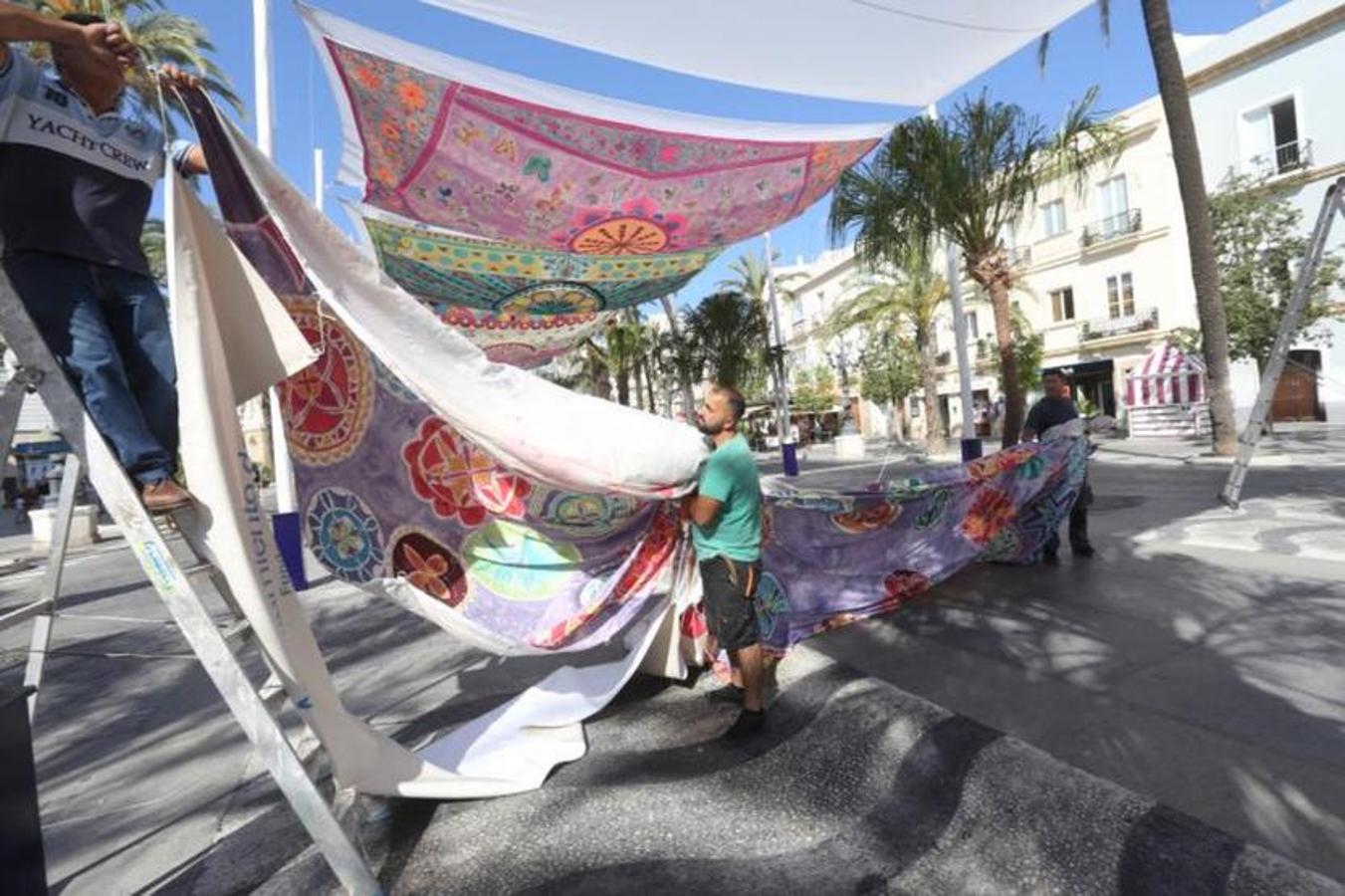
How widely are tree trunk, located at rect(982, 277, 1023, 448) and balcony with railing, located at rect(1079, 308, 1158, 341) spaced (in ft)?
74.2

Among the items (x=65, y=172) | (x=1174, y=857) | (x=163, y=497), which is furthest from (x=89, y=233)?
(x=1174, y=857)

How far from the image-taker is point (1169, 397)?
2169cm

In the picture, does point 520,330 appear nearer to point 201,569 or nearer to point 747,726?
point 747,726

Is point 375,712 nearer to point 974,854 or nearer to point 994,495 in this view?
point 974,854

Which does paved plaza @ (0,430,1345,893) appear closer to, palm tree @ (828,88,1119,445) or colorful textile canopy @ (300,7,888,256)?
colorful textile canopy @ (300,7,888,256)

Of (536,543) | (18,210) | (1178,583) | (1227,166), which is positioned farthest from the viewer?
(1227,166)

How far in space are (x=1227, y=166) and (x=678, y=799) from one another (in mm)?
31810

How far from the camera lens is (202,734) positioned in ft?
13.4

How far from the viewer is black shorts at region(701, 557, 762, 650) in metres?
3.40

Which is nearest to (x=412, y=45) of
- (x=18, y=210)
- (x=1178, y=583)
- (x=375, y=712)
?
(x=18, y=210)

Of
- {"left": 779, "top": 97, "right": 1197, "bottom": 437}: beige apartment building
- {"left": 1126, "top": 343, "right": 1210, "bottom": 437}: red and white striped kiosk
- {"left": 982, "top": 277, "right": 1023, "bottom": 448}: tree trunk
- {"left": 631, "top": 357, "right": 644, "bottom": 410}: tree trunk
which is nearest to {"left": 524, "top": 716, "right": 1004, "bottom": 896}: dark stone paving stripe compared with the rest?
{"left": 982, "top": 277, "right": 1023, "bottom": 448}: tree trunk

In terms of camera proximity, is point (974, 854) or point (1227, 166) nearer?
point (974, 854)

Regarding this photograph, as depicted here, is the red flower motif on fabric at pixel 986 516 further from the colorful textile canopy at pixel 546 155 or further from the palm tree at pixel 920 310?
the palm tree at pixel 920 310

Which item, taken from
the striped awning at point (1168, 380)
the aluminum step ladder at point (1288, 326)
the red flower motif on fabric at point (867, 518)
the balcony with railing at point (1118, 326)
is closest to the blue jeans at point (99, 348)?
the red flower motif on fabric at point (867, 518)
